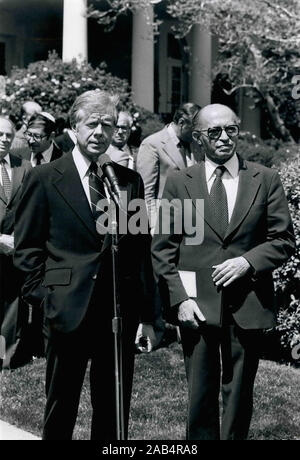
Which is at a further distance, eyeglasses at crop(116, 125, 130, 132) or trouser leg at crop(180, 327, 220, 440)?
eyeglasses at crop(116, 125, 130, 132)

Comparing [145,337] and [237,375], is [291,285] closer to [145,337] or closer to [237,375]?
[237,375]

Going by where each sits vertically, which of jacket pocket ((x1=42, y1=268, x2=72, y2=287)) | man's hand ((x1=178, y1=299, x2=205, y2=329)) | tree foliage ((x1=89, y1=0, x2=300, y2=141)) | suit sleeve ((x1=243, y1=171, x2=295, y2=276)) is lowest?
man's hand ((x1=178, y1=299, x2=205, y2=329))

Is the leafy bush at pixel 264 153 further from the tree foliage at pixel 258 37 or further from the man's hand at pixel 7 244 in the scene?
the man's hand at pixel 7 244

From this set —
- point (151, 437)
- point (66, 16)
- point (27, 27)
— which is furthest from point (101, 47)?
point (151, 437)

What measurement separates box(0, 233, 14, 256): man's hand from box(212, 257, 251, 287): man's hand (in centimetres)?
287

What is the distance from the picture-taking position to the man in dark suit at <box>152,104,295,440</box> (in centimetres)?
424

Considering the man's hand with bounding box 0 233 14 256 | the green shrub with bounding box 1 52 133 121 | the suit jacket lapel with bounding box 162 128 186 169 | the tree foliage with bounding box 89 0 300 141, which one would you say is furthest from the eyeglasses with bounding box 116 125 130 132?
the tree foliage with bounding box 89 0 300 141

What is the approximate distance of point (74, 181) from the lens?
4117mm

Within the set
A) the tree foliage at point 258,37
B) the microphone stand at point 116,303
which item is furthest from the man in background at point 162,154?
the tree foliage at point 258,37

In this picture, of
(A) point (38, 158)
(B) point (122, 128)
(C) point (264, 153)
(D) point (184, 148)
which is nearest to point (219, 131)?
(D) point (184, 148)

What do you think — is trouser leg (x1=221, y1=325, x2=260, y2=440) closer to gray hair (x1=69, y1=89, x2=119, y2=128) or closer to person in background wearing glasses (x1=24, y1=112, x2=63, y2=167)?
gray hair (x1=69, y1=89, x2=119, y2=128)

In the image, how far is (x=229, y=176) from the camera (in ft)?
14.4

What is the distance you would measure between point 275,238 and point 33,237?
1.38 m

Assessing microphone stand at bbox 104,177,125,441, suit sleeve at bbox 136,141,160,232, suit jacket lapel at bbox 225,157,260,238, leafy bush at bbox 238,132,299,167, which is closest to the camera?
microphone stand at bbox 104,177,125,441
